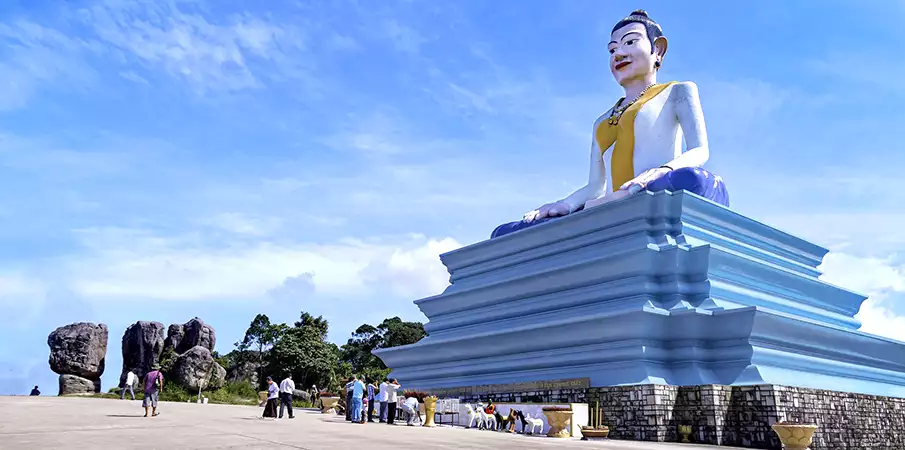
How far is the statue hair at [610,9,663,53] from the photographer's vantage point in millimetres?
23634

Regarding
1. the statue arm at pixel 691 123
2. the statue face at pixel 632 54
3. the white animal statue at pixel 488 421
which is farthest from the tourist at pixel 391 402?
the statue face at pixel 632 54

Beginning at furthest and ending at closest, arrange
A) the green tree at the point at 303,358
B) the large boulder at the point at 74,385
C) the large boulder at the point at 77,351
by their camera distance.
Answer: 1. the green tree at the point at 303,358
2. the large boulder at the point at 77,351
3. the large boulder at the point at 74,385

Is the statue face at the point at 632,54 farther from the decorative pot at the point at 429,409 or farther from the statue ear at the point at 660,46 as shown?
the decorative pot at the point at 429,409

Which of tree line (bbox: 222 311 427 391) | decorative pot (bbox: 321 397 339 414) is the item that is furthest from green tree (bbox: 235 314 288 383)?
decorative pot (bbox: 321 397 339 414)

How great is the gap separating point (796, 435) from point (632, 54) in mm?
13833

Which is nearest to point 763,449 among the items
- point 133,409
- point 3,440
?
point 3,440

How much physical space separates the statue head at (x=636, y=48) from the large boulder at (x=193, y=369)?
24.7 meters

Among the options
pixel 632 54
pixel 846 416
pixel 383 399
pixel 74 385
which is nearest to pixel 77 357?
pixel 74 385

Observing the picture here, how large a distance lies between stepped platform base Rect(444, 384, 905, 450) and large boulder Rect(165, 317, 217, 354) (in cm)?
2751

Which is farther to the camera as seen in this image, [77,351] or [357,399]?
[77,351]

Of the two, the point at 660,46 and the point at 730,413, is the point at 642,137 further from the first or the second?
the point at 730,413

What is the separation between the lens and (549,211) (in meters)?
23.5

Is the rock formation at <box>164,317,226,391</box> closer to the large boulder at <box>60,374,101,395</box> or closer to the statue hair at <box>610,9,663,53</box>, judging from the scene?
the large boulder at <box>60,374,101,395</box>

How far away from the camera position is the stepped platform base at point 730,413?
49.4 ft
